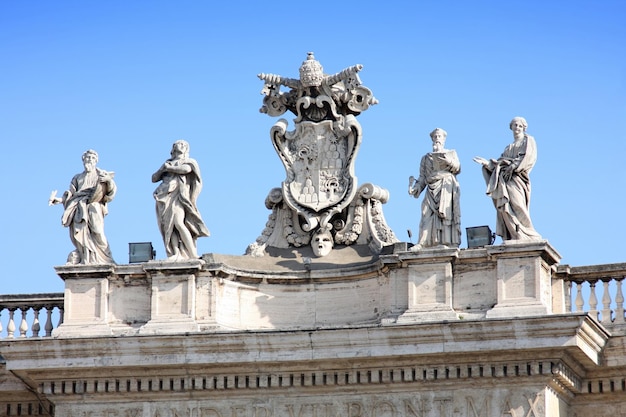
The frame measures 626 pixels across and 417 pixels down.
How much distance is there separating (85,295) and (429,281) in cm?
479

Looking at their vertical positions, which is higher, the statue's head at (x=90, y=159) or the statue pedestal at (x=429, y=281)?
the statue's head at (x=90, y=159)

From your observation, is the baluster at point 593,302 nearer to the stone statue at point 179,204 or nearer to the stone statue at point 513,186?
the stone statue at point 513,186

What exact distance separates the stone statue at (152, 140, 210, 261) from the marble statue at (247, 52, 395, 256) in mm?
1042

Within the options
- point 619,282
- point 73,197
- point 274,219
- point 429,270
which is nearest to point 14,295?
point 73,197

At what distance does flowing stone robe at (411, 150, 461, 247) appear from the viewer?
102 ft

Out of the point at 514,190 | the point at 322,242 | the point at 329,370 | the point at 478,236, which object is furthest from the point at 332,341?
the point at 514,190

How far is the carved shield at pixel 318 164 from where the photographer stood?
32281 mm

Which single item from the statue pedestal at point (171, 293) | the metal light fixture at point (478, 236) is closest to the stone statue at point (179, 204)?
the statue pedestal at point (171, 293)

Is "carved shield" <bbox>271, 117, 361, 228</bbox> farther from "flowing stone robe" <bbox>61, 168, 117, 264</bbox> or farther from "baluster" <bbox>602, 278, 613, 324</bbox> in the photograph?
"baluster" <bbox>602, 278, 613, 324</bbox>

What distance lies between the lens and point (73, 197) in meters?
32.2

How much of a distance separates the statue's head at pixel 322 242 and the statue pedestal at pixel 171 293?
69.1 inches

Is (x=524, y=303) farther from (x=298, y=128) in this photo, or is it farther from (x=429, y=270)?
(x=298, y=128)

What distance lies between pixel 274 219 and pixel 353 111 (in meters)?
1.91

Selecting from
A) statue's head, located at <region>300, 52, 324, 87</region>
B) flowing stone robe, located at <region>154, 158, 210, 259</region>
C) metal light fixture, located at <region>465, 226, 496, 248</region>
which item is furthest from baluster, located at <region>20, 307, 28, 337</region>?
metal light fixture, located at <region>465, 226, 496, 248</region>
